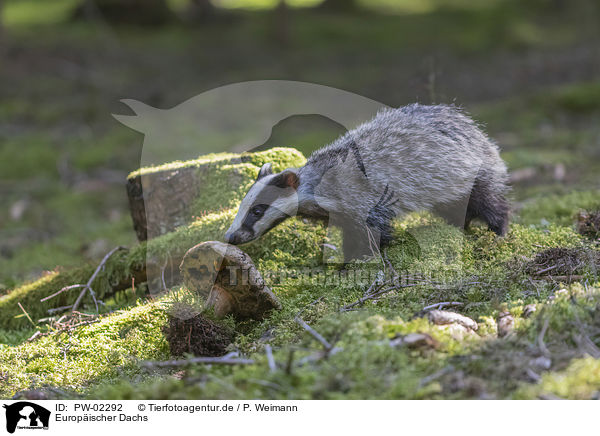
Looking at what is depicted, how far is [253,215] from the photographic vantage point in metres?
5.22

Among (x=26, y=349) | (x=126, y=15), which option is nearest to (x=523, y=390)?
(x=26, y=349)

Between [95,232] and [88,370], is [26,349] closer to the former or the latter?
[88,370]

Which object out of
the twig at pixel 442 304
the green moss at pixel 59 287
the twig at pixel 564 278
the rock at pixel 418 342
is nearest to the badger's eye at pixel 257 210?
the green moss at pixel 59 287

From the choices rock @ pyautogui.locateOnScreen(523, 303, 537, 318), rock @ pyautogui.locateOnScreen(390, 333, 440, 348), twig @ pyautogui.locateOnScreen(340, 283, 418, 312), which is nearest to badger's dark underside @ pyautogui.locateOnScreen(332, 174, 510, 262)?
twig @ pyautogui.locateOnScreen(340, 283, 418, 312)

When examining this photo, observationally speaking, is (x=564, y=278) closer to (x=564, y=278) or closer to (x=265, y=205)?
(x=564, y=278)

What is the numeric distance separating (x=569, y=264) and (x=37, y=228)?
32.7ft

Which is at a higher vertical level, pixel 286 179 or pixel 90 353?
pixel 286 179

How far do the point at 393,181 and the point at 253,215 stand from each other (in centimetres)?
152

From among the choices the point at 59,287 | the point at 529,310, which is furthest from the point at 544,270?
the point at 59,287

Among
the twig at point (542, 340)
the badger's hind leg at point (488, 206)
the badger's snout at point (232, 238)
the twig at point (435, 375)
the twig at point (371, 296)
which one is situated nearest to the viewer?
the twig at point (435, 375)

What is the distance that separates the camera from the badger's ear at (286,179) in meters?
5.27

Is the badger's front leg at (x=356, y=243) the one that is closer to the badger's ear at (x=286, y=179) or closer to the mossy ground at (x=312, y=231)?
the mossy ground at (x=312, y=231)

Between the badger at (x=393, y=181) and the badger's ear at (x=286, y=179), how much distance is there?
0.06 feet

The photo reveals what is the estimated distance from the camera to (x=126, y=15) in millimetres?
24203
